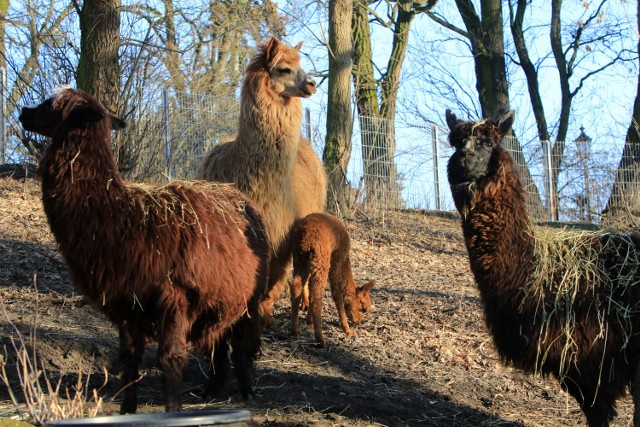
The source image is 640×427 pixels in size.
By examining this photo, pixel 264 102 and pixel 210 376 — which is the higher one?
pixel 264 102

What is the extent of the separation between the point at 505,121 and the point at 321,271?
280 cm

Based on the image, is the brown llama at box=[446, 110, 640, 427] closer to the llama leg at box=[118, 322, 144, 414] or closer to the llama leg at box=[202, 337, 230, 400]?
the llama leg at box=[202, 337, 230, 400]

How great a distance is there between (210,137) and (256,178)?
22.7 ft

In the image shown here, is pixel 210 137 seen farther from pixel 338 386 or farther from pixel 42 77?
pixel 338 386

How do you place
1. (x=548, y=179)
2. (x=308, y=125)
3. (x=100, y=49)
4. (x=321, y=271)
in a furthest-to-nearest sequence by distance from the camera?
(x=548, y=179) → (x=308, y=125) → (x=100, y=49) → (x=321, y=271)

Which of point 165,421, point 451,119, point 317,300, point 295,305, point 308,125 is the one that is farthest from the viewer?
point 308,125

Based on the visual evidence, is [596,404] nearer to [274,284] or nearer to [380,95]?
[274,284]

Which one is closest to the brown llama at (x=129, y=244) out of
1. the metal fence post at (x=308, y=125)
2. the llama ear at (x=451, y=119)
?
the llama ear at (x=451, y=119)

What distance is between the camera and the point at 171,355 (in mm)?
5164

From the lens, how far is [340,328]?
345 inches

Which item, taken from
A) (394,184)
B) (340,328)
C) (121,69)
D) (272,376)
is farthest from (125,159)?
(394,184)

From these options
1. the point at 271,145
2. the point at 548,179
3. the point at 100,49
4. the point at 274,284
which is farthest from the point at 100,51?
the point at 548,179

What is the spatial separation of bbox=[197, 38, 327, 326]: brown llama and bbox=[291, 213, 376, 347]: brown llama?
20cm

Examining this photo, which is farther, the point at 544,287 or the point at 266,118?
the point at 266,118
